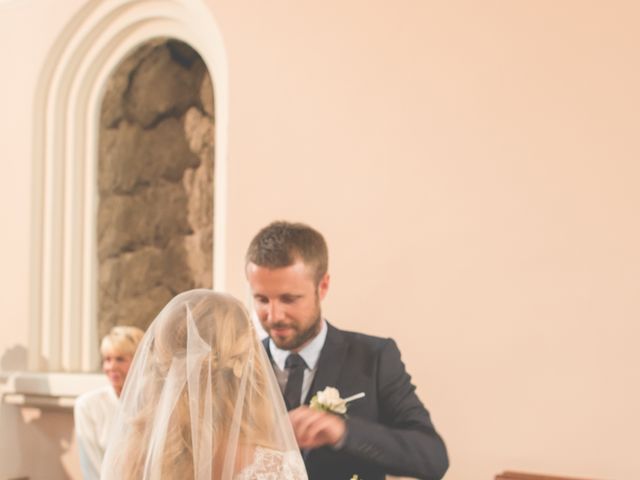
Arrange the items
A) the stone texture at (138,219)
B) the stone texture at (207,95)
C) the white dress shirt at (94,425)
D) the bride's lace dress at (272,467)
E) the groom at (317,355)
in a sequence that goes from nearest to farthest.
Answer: the bride's lace dress at (272,467)
the groom at (317,355)
the white dress shirt at (94,425)
the stone texture at (207,95)
the stone texture at (138,219)

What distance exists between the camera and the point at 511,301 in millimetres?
4008

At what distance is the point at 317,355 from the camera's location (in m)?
3.04

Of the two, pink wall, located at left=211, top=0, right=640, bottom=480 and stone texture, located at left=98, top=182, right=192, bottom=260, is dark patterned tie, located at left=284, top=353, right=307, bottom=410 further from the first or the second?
stone texture, located at left=98, top=182, right=192, bottom=260

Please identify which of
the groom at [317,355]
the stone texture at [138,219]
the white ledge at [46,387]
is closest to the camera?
the groom at [317,355]

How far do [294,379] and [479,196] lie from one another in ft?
4.68

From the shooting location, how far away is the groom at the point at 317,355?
2.93 meters

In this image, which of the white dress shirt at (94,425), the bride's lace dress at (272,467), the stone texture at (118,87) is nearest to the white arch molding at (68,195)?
the stone texture at (118,87)

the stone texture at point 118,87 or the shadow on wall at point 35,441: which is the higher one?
the stone texture at point 118,87

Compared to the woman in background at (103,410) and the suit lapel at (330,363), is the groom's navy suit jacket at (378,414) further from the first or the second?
the woman in background at (103,410)

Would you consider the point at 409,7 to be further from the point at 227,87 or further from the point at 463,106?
the point at 227,87

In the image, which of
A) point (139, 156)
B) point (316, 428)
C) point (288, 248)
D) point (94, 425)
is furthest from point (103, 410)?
point (316, 428)

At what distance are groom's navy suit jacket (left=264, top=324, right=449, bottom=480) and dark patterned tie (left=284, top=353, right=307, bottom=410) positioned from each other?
0.04 meters

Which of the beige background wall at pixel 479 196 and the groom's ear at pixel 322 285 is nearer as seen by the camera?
the groom's ear at pixel 322 285

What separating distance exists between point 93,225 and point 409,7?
2.65 metres
